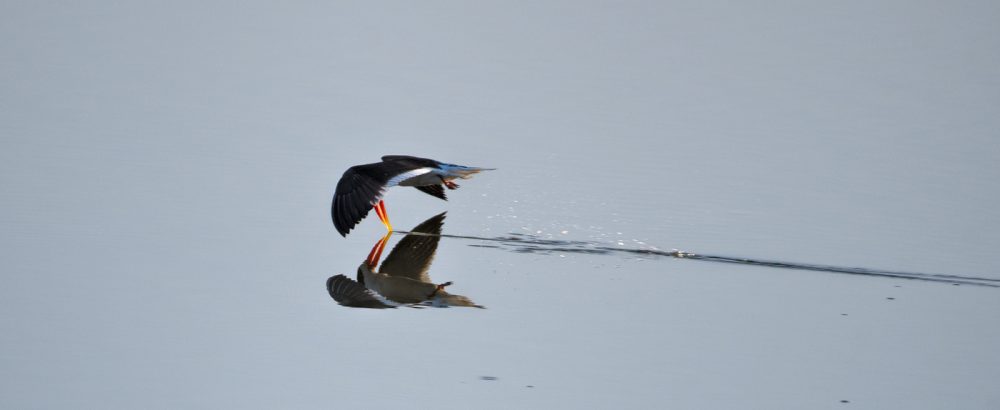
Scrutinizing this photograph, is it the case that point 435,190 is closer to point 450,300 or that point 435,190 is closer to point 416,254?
point 416,254

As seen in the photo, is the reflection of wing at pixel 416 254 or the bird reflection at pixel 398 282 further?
the reflection of wing at pixel 416 254

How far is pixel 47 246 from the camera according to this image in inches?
358

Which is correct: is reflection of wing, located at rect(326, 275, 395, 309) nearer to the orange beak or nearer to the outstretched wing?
the orange beak

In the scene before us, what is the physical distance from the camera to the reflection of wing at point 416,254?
9.26m

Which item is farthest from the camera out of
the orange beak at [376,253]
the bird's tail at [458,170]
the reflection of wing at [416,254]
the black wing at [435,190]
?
the black wing at [435,190]

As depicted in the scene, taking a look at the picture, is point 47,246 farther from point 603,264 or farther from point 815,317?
point 815,317

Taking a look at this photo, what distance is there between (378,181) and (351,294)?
5.02 ft

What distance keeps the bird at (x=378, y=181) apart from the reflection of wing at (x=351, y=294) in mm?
812

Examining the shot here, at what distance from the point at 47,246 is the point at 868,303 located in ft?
16.6

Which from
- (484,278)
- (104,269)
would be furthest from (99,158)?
(484,278)

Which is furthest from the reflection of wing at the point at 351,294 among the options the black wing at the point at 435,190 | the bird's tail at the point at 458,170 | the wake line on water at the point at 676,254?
the black wing at the point at 435,190

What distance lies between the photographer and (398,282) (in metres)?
8.99

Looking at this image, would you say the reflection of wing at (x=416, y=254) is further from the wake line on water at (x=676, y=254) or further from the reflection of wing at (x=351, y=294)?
the reflection of wing at (x=351, y=294)

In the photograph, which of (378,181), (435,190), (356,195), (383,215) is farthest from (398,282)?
(435,190)
